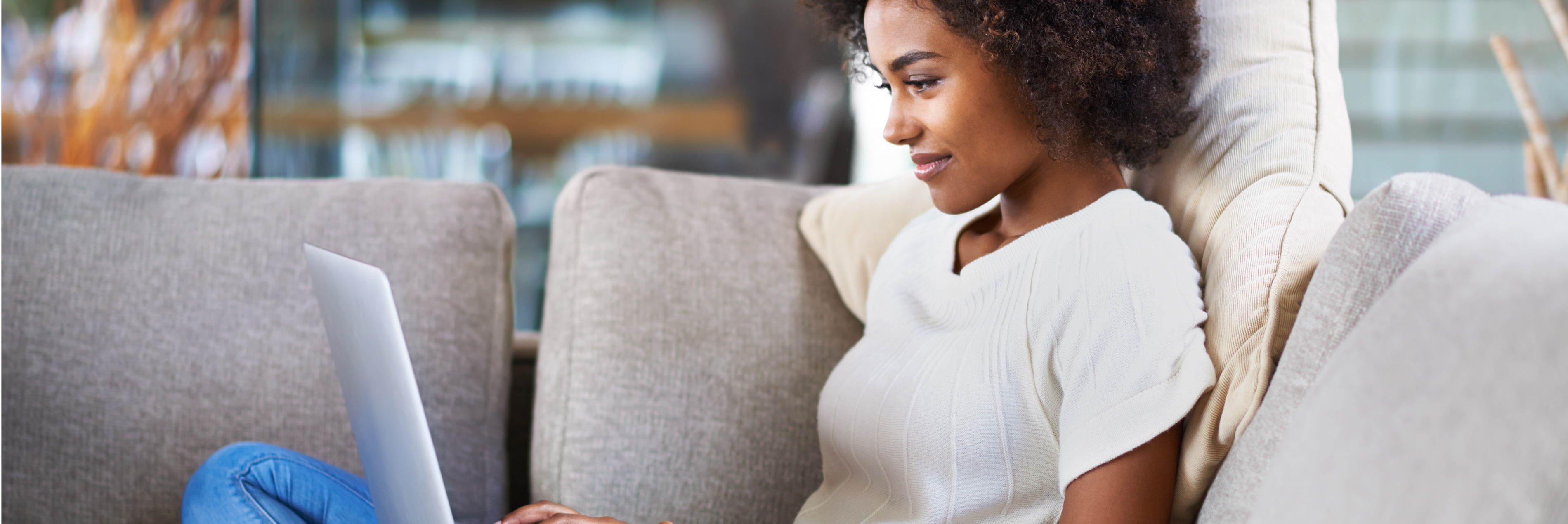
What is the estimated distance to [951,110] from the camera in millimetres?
783

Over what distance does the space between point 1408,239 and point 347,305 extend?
27.5 inches

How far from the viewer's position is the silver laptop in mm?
585

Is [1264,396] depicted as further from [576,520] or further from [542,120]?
[542,120]

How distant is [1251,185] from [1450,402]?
38 centimetres

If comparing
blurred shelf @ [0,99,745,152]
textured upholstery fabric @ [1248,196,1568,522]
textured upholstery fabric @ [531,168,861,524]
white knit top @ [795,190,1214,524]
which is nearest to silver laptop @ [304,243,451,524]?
textured upholstery fabric @ [531,168,861,524]

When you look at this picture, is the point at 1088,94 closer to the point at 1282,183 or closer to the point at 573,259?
the point at 1282,183

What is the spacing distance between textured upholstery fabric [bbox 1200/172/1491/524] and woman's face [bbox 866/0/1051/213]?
26 cm

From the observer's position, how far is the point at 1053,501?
72 cm

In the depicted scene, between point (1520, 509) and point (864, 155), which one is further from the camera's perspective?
point (864, 155)

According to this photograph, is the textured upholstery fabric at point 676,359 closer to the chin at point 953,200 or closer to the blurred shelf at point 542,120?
the chin at point 953,200

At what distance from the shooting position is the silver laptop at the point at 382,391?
1.92 ft

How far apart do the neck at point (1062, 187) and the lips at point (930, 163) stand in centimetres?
7

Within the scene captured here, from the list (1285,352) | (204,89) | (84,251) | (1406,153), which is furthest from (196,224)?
(1406,153)

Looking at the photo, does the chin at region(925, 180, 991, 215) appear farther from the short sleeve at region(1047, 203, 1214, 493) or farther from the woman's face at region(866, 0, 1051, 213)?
the short sleeve at region(1047, 203, 1214, 493)
